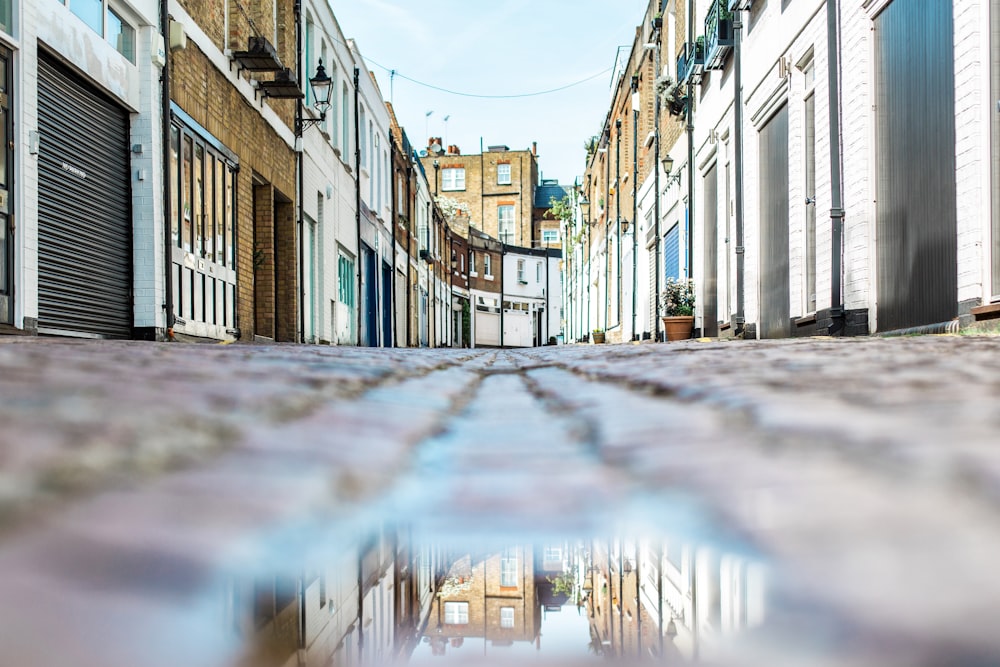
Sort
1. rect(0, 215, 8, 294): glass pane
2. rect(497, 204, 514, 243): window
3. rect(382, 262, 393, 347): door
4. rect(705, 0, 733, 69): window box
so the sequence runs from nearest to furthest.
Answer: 1. rect(0, 215, 8, 294): glass pane
2. rect(705, 0, 733, 69): window box
3. rect(382, 262, 393, 347): door
4. rect(497, 204, 514, 243): window

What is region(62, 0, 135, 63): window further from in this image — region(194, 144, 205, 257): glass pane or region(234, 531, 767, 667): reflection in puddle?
region(234, 531, 767, 667): reflection in puddle

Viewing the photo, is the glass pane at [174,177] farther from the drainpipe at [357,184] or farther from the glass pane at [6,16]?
the drainpipe at [357,184]

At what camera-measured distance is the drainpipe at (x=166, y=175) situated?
7.68m

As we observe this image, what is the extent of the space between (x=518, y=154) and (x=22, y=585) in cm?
4868

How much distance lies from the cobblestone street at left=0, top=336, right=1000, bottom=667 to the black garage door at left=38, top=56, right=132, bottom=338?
614 cm

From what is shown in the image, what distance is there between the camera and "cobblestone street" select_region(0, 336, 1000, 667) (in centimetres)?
22

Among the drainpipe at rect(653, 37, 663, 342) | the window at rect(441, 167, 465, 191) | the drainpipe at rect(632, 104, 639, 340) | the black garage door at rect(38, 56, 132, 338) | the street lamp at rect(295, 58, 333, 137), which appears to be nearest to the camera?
the black garage door at rect(38, 56, 132, 338)

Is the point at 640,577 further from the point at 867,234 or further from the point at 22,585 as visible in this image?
the point at 867,234

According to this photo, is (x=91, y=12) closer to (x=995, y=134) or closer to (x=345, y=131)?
(x=995, y=134)

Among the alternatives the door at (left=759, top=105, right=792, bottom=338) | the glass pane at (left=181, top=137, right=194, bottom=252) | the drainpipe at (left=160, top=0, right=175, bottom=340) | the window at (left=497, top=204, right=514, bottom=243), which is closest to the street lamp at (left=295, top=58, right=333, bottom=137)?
the glass pane at (left=181, top=137, right=194, bottom=252)

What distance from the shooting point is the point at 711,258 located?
13039mm

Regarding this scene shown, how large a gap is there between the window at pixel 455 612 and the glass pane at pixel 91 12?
7.33 m

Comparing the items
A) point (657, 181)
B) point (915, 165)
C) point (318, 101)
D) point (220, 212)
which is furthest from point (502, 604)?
point (657, 181)

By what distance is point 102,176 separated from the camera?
713 cm
